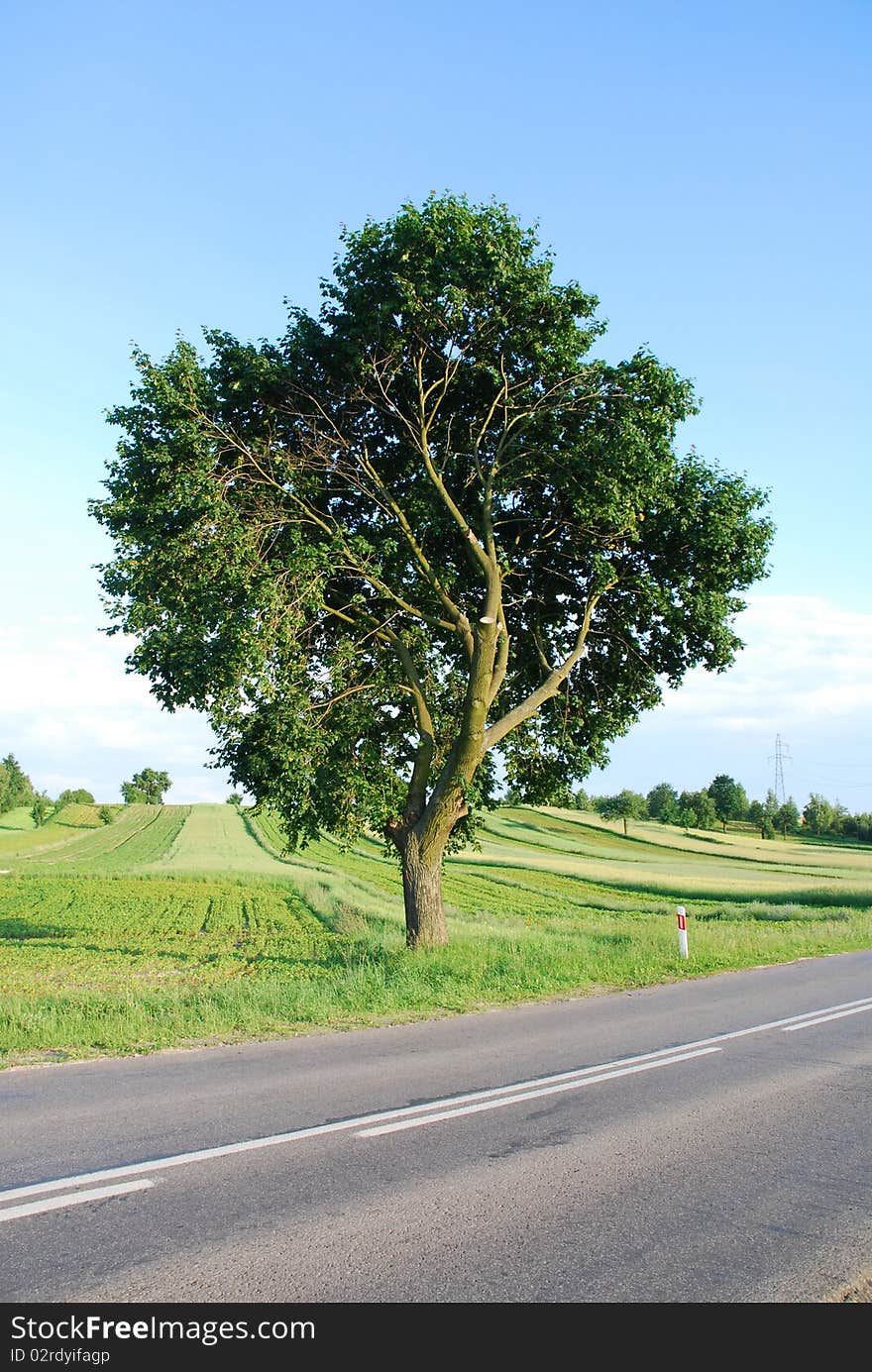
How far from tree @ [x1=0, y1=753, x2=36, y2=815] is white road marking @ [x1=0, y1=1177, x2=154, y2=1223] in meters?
167

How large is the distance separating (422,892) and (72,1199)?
527 inches

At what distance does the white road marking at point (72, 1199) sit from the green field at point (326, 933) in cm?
438

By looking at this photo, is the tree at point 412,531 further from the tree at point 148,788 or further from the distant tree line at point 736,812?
the tree at point 148,788

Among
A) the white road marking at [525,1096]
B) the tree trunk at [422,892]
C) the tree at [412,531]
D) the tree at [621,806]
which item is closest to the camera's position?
the white road marking at [525,1096]

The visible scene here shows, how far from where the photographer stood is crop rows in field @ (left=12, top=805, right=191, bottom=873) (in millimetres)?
66188

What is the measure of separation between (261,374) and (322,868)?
45.6 m

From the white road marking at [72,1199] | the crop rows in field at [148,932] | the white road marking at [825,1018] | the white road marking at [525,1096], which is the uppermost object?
the white road marking at [72,1199]

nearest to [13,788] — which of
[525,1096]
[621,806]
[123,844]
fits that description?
[123,844]

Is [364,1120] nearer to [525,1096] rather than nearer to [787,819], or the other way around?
[525,1096]

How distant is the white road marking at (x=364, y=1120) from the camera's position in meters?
5.61

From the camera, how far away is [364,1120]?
23.2 ft

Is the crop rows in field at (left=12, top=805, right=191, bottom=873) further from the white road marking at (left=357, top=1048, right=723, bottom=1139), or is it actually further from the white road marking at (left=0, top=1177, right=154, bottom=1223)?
the white road marking at (left=0, top=1177, right=154, bottom=1223)

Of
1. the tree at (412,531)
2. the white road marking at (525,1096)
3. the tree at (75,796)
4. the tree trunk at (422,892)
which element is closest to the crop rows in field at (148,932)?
the tree trunk at (422,892)
